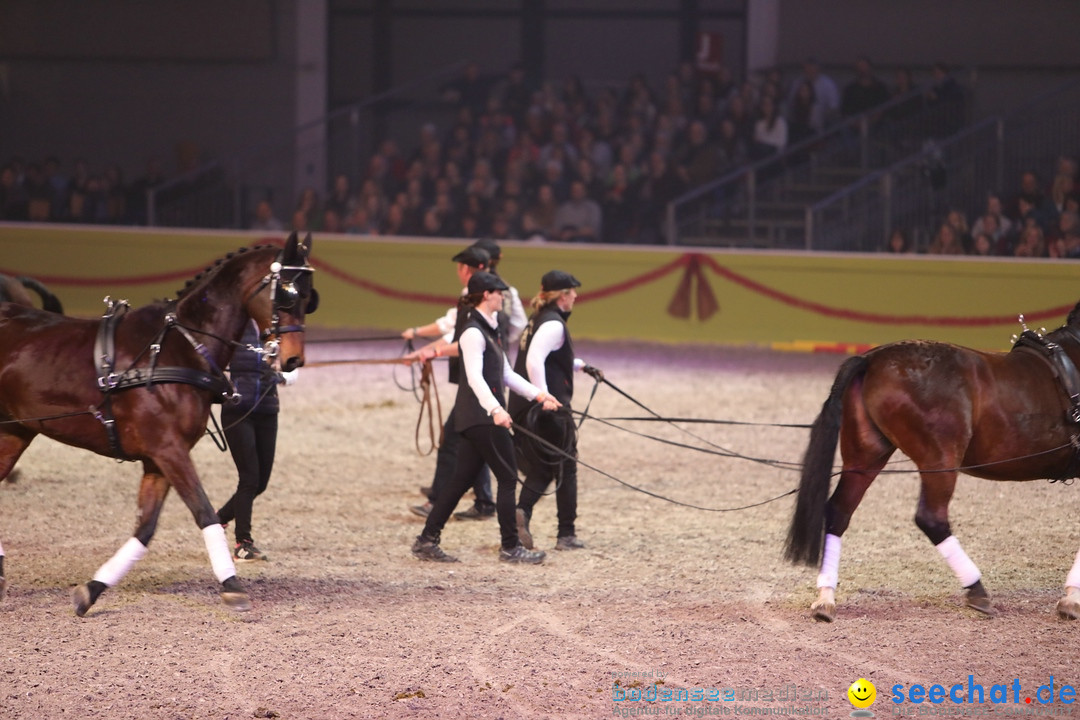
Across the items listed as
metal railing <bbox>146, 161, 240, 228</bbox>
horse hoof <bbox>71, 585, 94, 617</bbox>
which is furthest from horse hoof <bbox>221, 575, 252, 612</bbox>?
metal railing <bbox>146, 161, 240, 228</bbox>

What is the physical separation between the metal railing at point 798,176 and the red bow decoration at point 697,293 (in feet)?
4.69

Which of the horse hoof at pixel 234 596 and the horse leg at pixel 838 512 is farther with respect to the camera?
the horse leg at pixel 838 512

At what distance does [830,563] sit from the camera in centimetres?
605

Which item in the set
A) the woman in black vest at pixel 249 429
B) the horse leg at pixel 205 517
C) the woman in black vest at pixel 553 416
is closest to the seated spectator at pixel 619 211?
the woman in black vest at pixel 553 416

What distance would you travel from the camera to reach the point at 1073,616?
5.93m

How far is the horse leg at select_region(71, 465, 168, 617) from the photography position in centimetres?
584

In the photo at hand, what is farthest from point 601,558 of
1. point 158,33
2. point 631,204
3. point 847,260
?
point 158,33

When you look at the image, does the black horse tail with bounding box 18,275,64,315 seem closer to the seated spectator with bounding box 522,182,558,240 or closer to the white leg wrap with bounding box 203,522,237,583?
the white leg wrap with bounding box 203,522,237,583

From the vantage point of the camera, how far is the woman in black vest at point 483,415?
664 centimetres

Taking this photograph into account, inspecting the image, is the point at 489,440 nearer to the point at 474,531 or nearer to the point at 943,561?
the point at 474,531

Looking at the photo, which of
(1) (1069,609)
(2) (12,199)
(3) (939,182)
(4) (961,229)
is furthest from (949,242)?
(2) (12,199)

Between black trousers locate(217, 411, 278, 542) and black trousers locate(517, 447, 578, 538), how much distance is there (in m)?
1.48

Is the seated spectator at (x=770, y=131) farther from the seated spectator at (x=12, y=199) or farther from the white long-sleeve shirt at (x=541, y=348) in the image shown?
the white long-sleeve shirt at (x=541, y=348)

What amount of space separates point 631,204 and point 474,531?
33.2ft
